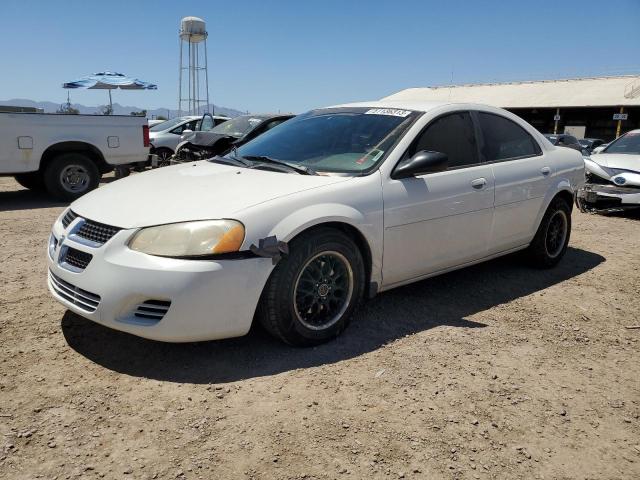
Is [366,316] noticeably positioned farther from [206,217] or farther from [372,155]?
[206,217]

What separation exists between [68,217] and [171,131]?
12.0 m

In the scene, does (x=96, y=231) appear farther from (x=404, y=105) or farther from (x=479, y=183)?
(x=479, y=183)

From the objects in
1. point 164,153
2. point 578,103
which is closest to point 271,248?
point 164,153

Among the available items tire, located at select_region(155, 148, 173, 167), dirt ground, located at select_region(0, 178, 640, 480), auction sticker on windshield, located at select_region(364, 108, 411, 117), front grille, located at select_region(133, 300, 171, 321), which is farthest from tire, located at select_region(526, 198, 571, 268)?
tire, located at select_region(155, 148, 173, 167)

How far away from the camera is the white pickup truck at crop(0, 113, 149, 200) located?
26.2ft

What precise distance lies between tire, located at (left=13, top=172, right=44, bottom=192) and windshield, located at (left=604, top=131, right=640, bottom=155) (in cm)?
974

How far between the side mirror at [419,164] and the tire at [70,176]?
6817mm

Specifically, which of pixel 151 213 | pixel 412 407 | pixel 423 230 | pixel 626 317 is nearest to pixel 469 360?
pixel 412 407

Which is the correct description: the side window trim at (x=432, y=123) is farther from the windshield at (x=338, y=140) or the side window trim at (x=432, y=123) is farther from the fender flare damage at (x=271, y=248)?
the fender flare damage at (x=271, y=248)

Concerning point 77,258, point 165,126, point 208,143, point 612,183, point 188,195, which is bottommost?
point 77,258

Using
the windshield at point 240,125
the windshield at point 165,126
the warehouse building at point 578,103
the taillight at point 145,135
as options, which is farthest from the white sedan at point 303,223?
the warehouse building at point 578,103

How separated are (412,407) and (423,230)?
1.39 meters

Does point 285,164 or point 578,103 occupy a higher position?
point 578,103

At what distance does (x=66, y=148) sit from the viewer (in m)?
8.50
